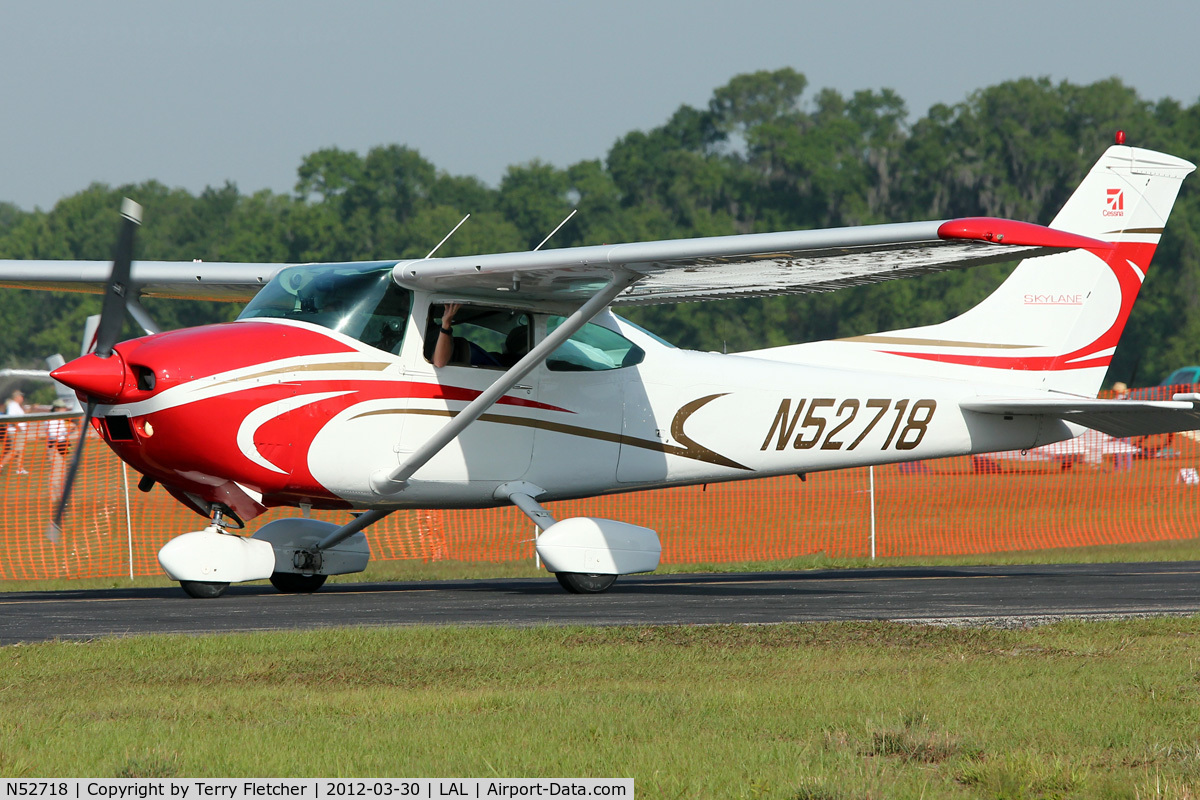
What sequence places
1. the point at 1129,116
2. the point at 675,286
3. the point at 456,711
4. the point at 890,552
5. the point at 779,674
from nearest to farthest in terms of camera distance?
1. the point at 456,711
2. the point at 779,674
3. the point at 675,286
4. the point at 890,552
5. the point at 1129,116

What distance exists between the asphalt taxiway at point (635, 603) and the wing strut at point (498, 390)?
38.9 inches

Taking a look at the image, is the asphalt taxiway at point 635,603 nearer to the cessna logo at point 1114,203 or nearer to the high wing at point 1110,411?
the high wing at point 1110,411

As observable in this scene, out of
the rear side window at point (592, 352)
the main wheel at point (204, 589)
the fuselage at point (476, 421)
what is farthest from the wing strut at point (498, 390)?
the main wheel at point (204, 589)

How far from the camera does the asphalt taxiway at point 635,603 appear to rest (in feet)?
29.1

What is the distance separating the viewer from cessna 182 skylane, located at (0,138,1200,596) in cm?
996

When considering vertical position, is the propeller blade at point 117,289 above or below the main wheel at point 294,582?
above

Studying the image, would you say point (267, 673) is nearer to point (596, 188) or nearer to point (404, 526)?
point (404, 526)

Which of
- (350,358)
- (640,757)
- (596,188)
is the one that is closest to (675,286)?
(350,358)

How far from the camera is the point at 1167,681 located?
6.02m

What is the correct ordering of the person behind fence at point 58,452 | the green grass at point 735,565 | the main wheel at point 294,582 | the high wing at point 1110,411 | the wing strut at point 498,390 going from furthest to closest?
the person behind fence at point 58,452, the green grass at point 735,565, the high wing at point 1110,411, the main wheel at point 294,582, the wing strut at point 498,390

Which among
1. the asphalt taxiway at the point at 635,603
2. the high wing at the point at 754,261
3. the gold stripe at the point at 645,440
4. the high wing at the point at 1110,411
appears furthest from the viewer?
the high wing at the point at 1110,411

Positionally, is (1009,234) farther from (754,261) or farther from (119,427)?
(119,427)

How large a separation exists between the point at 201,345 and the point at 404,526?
10.5 metres

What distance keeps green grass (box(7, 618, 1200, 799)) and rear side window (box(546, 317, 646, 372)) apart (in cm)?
403
